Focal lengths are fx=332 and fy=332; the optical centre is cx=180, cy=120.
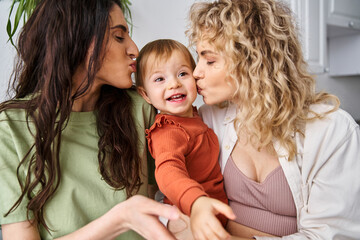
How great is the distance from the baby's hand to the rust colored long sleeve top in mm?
114

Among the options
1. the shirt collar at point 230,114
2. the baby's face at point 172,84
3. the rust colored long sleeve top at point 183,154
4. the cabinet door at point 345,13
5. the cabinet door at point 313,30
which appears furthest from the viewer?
the cabinet door at point 345,13

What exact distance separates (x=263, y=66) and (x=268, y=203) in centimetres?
46

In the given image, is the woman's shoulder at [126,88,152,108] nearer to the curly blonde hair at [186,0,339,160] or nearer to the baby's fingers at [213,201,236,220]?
the curly blonde hair at [186,0,339,160]

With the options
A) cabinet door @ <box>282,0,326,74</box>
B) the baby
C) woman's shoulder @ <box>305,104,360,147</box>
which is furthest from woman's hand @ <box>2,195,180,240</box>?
cabinet door @ <box>282,0,326,74</box>

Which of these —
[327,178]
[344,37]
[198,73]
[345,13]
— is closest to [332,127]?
[327,178]

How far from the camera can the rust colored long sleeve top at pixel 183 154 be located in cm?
83

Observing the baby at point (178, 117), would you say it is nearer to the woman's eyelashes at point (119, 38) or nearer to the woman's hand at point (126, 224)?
the woman's eyelashes at point (119, 38)

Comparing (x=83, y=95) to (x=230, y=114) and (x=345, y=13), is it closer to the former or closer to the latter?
(x=230, y=114)

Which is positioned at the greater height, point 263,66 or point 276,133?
point 263,66

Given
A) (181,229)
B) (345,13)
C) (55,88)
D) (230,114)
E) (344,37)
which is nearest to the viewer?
(55,88)

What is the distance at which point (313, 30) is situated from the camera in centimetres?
250

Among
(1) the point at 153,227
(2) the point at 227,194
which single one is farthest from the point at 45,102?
(2) the point at 227,194

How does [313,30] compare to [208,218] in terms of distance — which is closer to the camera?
[208,218]

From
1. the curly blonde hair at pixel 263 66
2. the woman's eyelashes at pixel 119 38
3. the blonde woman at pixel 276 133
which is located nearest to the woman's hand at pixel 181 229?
the blonde woman at pixel 276 133
